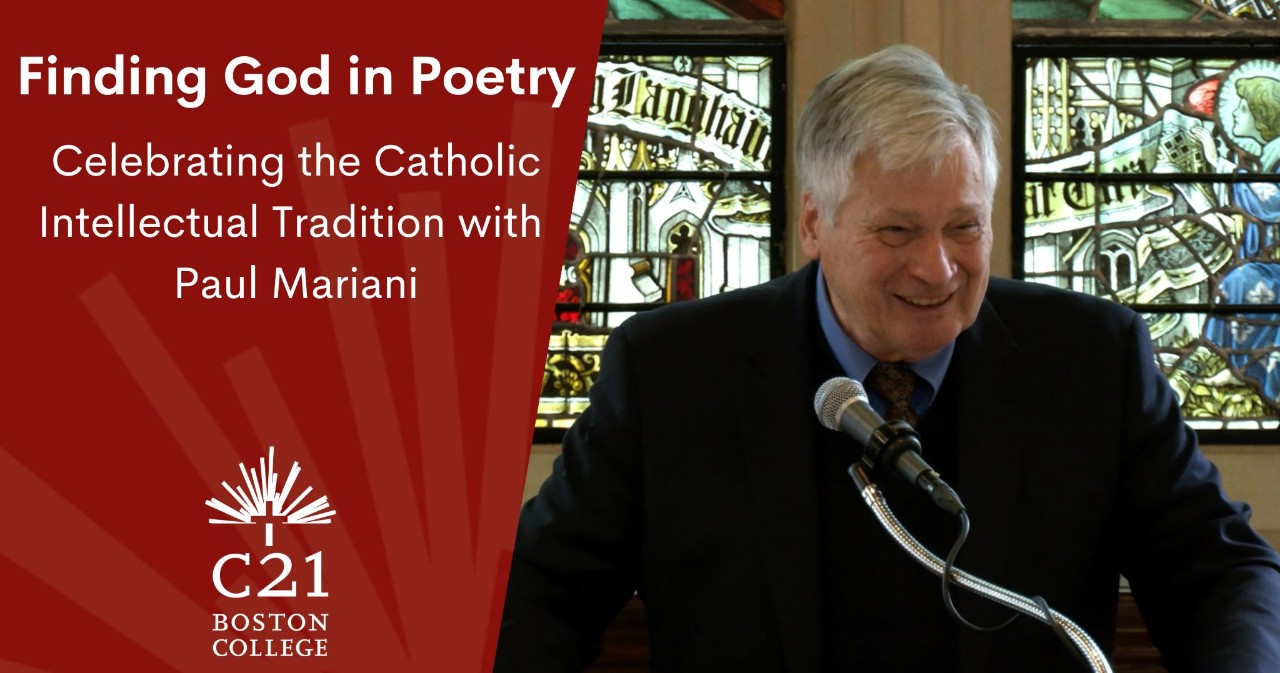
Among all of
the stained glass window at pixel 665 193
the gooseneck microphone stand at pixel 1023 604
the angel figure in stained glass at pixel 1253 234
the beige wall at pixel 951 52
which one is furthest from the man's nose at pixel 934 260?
the angel figure in stained glass at pixel 1253 234

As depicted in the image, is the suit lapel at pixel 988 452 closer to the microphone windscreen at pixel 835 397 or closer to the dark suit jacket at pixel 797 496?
the dark suit jacket at pixel 797 496

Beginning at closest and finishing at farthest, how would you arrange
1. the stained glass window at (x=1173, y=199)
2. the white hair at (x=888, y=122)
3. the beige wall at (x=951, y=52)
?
the white hair at (x=888, y=122), the beige wall at (x=951, y=52), the stained glass window at (x=1173, y=199)

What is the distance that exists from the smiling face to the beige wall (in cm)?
141

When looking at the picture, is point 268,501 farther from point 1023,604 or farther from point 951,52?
point 1023,604

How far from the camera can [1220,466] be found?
3369 mm

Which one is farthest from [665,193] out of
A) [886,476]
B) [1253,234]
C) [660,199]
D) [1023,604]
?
[1023,604]

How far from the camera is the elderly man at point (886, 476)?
1933mm

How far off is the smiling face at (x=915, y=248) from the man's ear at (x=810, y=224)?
0.04m

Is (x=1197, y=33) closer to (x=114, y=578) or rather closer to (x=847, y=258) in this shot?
(x=847, y=258)

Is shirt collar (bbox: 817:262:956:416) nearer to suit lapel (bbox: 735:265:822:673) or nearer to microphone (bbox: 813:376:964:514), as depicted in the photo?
suit lapel (bbox: 735:265:822:673)

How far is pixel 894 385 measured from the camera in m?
2.10

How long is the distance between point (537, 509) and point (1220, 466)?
1.81 metres

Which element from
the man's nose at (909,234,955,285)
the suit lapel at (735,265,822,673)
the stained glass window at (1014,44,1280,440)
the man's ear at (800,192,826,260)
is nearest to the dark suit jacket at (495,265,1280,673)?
the suit lapel at (735,265,822,673)

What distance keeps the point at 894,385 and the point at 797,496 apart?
0.20 meters
